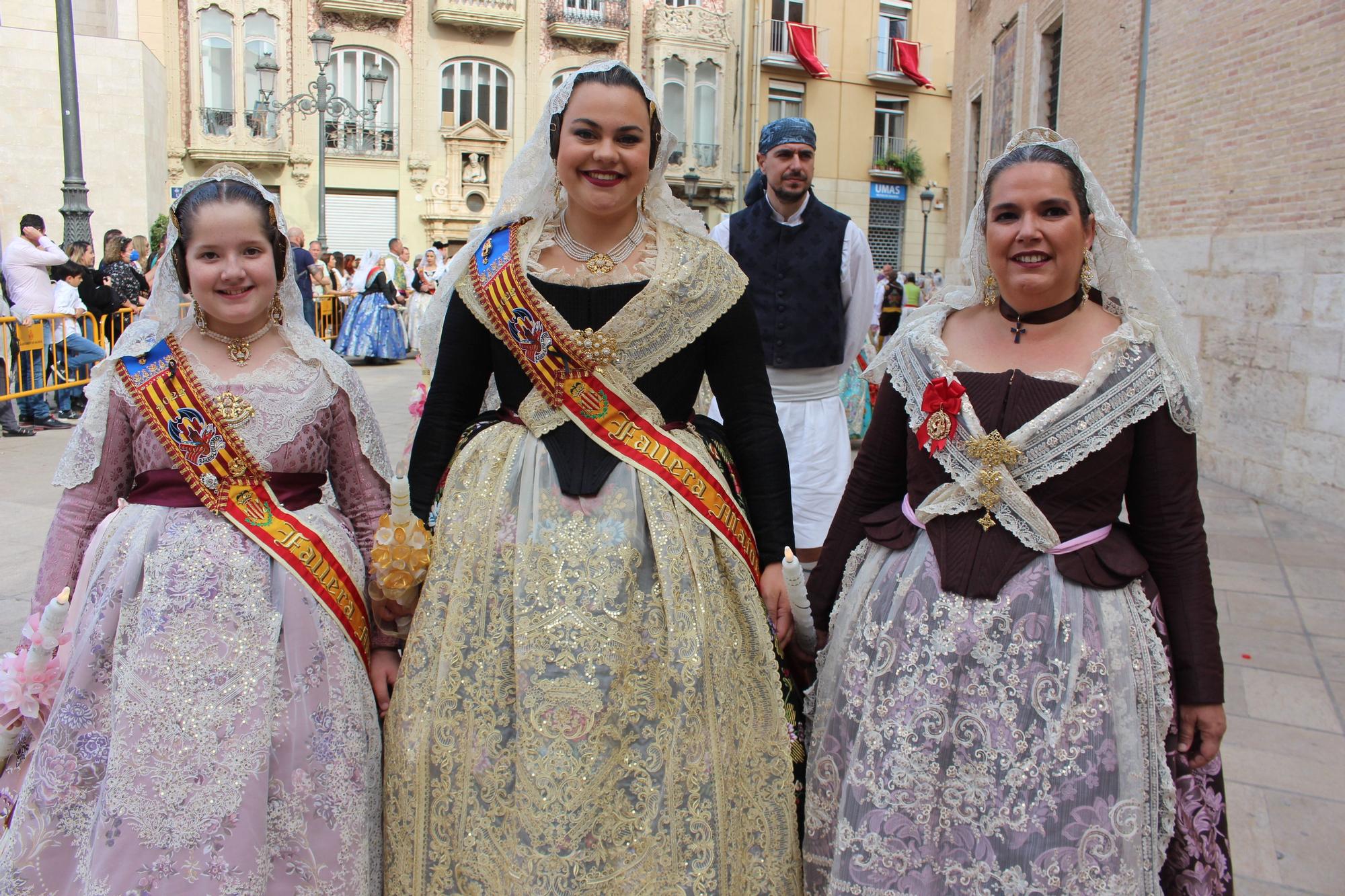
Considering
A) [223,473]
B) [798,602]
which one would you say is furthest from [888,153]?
[223,473]

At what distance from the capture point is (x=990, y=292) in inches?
88.7

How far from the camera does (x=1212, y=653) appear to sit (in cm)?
202

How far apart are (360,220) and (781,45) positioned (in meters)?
13.5

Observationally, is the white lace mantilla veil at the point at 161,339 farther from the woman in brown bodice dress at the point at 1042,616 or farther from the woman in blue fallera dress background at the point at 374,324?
the woman in blue fallera dress background at the point at 374,324

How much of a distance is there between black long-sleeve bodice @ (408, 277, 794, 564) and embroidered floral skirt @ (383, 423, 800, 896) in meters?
0.18

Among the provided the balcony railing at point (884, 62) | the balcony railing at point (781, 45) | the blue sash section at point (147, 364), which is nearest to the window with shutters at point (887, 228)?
the balcony railing at point (884, 62)

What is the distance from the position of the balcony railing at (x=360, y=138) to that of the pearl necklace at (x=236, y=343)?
25.6 meters

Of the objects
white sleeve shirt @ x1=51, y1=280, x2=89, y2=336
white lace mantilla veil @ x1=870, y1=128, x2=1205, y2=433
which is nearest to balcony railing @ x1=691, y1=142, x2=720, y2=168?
white sleeve shirt @ x1=51, y1=280, x2=89, y2=336

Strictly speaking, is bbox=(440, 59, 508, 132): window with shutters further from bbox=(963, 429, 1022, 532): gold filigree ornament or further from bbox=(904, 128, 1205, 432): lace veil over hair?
bbox=(963, 429, 1022, 532): gold filigree ornament

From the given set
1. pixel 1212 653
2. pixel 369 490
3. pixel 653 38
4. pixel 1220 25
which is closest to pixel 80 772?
pixel 369 490

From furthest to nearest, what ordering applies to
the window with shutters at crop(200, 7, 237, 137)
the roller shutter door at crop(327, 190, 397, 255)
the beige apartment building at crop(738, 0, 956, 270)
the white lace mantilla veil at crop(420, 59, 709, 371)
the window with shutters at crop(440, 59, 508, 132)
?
the beige apartment building at crop(738, 0, 956, 270) < the window with shutters at crop(440, 59, 508, 132) < the roller shutter door at crop(327, 190, 397, 255) < the window with shutters at crop(200, 7, 237, 137) < the white lace mantilla veil at crop(420, 59, 709, 371)

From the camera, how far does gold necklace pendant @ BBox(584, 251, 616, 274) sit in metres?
2.25

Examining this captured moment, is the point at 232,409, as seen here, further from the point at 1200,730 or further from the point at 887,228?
the point at 887,228

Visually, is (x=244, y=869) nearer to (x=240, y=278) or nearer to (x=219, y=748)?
(x=219, y=748)
